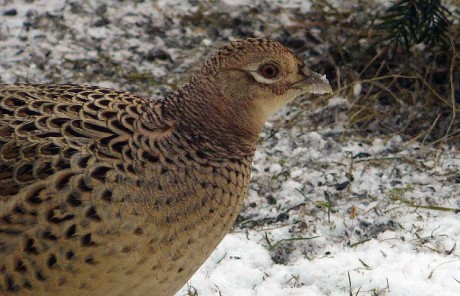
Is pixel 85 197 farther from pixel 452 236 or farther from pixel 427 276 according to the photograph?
pixel 452 236

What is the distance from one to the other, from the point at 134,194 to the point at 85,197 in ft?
0.51

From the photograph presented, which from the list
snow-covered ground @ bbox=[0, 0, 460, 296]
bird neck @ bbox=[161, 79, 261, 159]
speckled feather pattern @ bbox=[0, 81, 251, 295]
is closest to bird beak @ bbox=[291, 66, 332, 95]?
bird neck @ bbox=[161, 79, 261, 159]

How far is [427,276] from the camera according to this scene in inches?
135

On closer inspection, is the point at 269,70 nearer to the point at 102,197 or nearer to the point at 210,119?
the point at 210,119

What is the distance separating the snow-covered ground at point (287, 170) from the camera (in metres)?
3.50

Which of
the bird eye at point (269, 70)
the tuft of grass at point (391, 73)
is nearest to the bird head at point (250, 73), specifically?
the bird eye at point (269, 70)

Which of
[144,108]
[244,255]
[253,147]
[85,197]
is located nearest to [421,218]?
[244,255]

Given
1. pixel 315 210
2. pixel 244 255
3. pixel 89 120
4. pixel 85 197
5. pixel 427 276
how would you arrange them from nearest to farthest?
1. pixel 85 197
2. pixel 89 120
3. pixel 427 276
4. pixel 244 255
5. pixel 315 210

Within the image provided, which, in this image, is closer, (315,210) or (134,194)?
(134,194)

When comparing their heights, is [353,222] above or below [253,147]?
below

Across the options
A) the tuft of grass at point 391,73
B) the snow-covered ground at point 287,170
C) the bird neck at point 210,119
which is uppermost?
the bird neck at point 210,119

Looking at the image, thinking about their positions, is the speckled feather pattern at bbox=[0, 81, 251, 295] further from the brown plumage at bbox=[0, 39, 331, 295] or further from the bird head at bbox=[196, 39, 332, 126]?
the bird head at bbox=[196, 39, 332, 126]

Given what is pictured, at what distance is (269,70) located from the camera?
9.19 ft

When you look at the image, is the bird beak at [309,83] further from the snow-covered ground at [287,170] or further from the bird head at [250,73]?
the snow-covered ground at [287,170]
